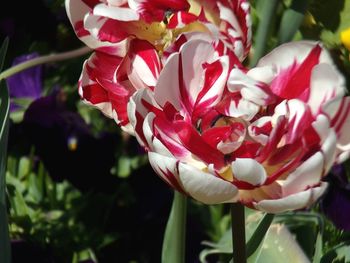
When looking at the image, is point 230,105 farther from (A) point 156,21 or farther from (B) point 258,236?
(B) point 258,236

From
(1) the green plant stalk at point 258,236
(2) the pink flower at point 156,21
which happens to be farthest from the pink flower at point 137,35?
(1) the green plant stalk at point 258,236

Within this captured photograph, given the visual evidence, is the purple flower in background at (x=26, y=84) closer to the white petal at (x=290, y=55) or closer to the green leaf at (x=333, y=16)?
the green leaf at (x=333, y=16)

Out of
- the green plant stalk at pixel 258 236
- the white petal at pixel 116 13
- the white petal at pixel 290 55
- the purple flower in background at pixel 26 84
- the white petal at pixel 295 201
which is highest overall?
the white petal at pixel 116 13

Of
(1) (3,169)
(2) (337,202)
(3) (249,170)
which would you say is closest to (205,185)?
(3) (249,170)

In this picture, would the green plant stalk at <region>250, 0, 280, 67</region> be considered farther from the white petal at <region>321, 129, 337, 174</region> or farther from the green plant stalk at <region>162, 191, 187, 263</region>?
the white petal at <region>321, 129, 337, 174</region>

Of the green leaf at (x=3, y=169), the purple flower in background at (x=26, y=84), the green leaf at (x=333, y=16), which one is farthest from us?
the purple flower in background at (x=26, y=84)

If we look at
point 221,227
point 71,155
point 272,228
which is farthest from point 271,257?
point 71,155

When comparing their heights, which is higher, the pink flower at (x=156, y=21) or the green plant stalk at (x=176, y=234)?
the pink flower at (x=156, y=21)

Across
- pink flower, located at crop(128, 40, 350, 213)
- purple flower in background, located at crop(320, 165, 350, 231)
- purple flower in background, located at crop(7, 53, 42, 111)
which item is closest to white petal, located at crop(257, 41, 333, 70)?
pink flower, located at crop(128, 40, 350, 213)
